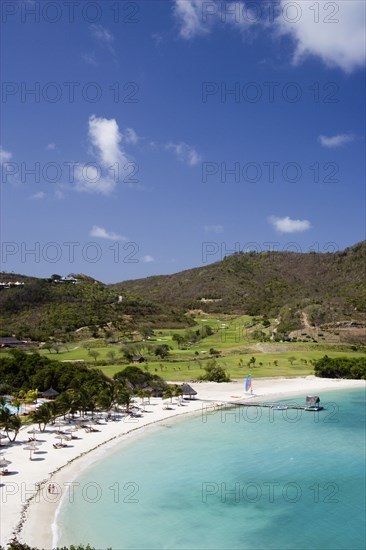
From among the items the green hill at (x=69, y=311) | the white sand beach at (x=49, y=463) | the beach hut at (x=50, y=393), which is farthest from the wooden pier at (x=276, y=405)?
the green hill at (x=69, y=311)

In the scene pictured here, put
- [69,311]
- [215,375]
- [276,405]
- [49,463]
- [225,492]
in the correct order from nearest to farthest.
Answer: [225,492]
[49,463]
[276,405]
[215,375]
[69,311]

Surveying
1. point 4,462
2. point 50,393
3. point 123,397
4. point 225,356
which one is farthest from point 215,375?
point 4,462

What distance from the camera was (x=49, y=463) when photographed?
36.8 meters

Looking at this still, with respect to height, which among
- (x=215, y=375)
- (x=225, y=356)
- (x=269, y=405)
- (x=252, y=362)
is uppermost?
(x=225, y=356)

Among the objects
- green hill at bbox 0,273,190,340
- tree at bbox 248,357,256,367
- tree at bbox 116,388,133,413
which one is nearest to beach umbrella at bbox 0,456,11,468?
tree at bbox 116,388,133,413

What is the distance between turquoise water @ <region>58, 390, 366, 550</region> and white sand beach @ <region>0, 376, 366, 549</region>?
1077mm

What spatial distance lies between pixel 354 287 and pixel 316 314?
99.0 ft

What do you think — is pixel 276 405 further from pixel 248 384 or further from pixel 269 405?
pixel 248 384

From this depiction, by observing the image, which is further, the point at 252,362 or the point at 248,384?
the point at 252,362

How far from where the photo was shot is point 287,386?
78.5 m

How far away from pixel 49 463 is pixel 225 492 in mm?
13268

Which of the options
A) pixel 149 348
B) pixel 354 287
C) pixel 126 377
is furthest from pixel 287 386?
pixel 354 287

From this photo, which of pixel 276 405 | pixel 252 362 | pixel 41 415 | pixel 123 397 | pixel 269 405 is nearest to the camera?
pixel 41 415

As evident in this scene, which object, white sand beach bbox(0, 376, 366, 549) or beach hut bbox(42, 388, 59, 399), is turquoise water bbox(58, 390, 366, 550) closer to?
white sand beach bbox(0, 376, 366, 549)
